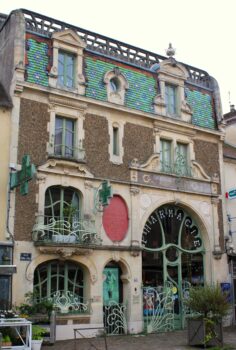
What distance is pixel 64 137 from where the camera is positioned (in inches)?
711

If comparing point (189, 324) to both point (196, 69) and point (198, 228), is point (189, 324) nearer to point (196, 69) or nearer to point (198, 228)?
point (198, 228)

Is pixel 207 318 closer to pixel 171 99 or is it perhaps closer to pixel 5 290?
pixel 5 290

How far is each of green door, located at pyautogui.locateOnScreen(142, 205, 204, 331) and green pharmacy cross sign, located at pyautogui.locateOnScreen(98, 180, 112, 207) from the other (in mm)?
2754

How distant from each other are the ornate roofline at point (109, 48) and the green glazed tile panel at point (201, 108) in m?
0.66

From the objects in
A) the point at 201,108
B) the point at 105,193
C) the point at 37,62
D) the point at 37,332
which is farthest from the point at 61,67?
the point at 37,332

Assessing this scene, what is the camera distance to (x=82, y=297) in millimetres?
17156

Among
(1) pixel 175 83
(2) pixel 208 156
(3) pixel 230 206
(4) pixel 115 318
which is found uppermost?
(1) pixel 175 83

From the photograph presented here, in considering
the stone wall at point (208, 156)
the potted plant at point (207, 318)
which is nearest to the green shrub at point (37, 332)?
the potted plant at point (207, 318)

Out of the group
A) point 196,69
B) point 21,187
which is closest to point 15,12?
point 21,187

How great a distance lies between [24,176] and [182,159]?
8290 mm

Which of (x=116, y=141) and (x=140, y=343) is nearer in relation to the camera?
(x=140, y=343)

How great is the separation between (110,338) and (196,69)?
535 inches

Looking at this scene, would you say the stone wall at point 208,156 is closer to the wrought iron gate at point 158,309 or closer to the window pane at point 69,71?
the wrought iron gate at point 158,309

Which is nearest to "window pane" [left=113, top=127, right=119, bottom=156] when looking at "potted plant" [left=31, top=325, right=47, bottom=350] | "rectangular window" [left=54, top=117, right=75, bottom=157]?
"rectangular window" [left=54, top=117, right=75, bottom=157]
